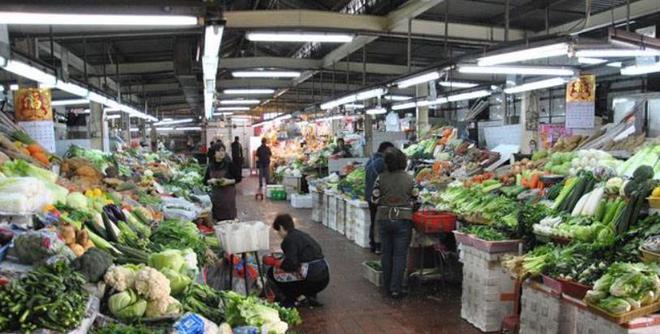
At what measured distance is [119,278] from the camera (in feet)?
9.11

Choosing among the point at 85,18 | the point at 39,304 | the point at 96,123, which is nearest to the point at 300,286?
the point at 85,18

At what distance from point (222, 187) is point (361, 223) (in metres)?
2.63

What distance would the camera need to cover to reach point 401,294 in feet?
21.0

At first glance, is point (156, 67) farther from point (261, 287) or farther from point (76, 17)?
point (76, 17)

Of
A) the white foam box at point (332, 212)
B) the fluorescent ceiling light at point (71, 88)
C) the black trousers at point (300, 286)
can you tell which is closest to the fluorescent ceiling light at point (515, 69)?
the black trousers at point (300, 286)

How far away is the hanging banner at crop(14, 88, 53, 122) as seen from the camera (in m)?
7.49

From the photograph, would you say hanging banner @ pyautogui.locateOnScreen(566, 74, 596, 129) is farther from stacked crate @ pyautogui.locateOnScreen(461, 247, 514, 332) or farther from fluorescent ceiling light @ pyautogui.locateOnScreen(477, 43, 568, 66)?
stacked crate @ pyautogui.locateOnScreen(461, 247, 514, 332)

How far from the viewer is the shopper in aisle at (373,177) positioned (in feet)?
26.8

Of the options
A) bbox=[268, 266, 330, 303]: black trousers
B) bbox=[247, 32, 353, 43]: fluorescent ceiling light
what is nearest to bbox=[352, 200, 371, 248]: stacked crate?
bbox=[268, 266, 330, 303]: black trousers

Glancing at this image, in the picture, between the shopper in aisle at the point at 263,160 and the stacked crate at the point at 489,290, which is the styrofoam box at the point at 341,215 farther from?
the shopper in aisle at the point at 263,160

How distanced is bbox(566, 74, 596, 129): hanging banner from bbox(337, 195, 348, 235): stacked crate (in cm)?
446

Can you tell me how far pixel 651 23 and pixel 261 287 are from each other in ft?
28.7

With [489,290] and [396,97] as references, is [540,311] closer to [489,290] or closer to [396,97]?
[489,290]

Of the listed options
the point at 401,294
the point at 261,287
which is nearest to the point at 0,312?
the point at 261,287
